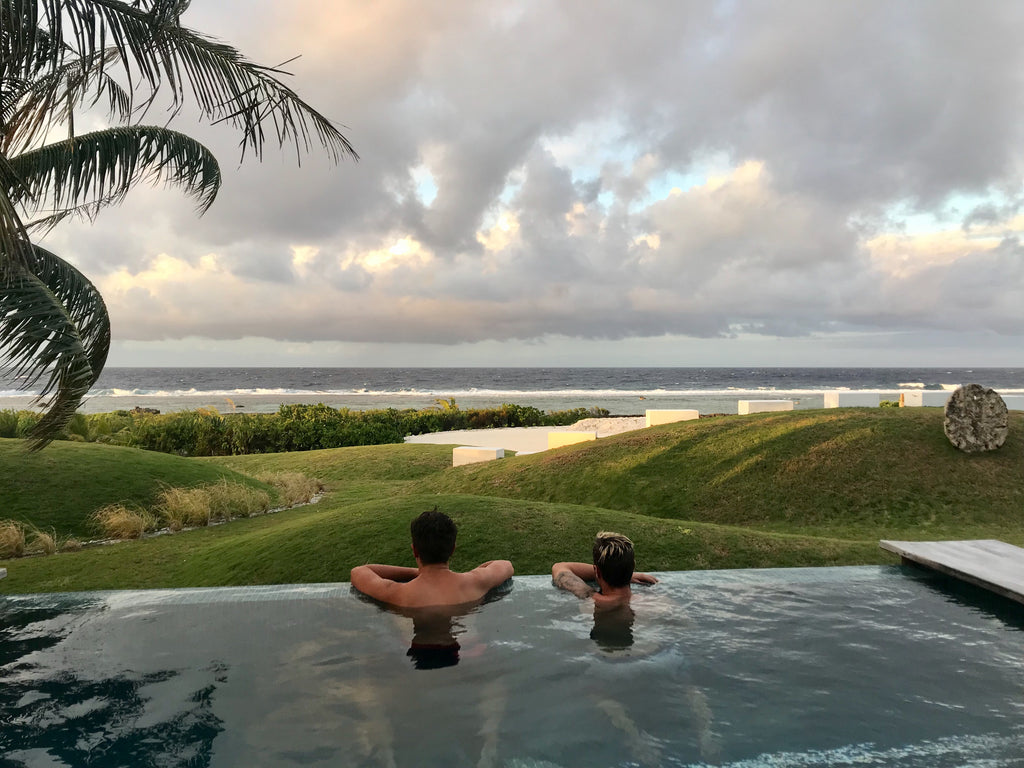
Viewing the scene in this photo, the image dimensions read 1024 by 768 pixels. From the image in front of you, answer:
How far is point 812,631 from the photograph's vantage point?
5086 mm

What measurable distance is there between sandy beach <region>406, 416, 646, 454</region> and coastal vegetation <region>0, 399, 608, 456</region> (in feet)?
4.12

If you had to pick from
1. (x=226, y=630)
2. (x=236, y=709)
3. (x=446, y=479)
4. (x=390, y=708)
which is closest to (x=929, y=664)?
(x=390, y=708)

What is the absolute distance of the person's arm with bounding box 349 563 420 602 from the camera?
5539mm

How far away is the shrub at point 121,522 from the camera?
1058 cm

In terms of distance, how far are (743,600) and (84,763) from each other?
4.70m

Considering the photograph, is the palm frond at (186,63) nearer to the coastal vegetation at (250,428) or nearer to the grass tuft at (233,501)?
the grass tuft at (233,501)

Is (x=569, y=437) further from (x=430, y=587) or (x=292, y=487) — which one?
(x=430, y=587)

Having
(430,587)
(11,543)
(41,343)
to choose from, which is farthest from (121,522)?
(430,587)

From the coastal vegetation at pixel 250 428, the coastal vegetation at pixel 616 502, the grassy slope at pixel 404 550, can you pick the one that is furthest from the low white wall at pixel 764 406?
the coastal vegetation at pixel 250 428

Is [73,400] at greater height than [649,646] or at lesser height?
greater

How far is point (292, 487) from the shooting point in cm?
1370

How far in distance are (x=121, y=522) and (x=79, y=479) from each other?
6.80 ft

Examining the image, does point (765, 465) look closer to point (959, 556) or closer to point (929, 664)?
point (959, 556)

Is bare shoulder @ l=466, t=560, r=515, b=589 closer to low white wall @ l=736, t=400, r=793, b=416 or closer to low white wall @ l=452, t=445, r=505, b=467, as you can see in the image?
low white wall @ l=452, t=445, r=505, b=467
